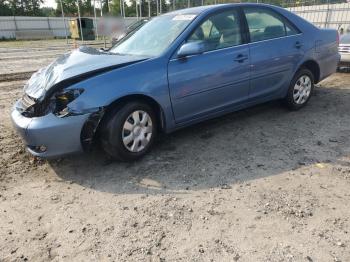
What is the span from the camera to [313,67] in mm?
5945

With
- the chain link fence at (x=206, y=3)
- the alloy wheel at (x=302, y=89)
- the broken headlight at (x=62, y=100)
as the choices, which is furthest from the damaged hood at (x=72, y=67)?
the chain link fence at (x=206, y=3)

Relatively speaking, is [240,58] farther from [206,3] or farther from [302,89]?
[206,3]

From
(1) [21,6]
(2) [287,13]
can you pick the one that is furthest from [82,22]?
(1) [21,6]

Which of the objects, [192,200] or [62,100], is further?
[62,100]

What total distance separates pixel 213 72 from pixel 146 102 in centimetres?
98

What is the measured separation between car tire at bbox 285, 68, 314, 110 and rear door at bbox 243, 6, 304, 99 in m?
0.19

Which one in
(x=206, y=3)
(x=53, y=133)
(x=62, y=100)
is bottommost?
(x=53, y=133)

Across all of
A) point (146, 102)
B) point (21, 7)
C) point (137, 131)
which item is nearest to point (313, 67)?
point (146, 102)

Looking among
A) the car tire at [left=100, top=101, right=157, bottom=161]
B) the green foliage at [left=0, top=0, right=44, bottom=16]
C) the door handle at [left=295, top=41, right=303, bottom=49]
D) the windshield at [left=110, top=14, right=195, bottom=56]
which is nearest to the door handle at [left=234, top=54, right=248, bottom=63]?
the windshield at [left=110, top=14, right=195, bottom=56]

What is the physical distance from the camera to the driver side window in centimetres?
456

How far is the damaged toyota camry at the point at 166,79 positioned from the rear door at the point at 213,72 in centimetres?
1

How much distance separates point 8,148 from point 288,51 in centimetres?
417

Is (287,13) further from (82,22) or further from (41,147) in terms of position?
(82,22)

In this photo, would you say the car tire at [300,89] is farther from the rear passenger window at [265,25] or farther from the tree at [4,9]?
the tree at [4,9]
